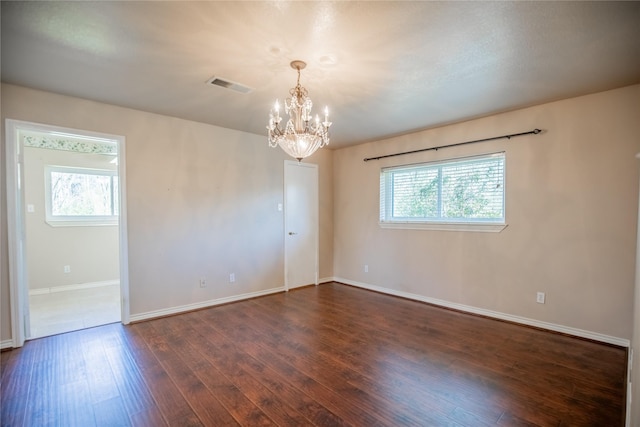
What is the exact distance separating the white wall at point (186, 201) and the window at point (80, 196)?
261 cm

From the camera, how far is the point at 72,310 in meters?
3.97

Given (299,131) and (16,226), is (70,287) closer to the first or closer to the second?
(16,226)

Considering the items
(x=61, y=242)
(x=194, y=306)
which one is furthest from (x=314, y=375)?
(x=61, y=242)

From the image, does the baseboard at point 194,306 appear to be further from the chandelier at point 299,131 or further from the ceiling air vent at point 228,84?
the ceiling air vent at point 228,84

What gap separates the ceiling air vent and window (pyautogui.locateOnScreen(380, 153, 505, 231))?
2.71 metres

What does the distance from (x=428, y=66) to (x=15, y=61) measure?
3.36 metres

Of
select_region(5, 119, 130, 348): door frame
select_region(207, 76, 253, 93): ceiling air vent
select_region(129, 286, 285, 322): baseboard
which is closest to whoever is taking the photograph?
select_region(207, 76, 253, 93): ceiling air vent

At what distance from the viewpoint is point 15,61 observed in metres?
2.40

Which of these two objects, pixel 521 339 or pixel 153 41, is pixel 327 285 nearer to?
pixel 521 339

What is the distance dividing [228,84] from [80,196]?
14.2 ft

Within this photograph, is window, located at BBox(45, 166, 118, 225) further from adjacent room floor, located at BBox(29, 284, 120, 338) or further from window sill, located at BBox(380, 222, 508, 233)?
window sill, located at BBox(380, 222, 508, 233)

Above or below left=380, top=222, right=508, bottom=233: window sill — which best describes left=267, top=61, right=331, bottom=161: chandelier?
above

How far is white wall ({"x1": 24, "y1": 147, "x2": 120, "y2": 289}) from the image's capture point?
482 cm

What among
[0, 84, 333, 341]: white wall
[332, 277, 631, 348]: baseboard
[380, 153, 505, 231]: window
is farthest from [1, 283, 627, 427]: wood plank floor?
[380, 153, 505, 231]: window
